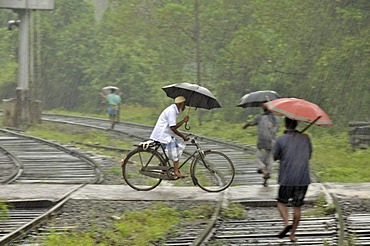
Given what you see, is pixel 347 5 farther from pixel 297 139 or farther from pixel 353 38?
pixel 297 139

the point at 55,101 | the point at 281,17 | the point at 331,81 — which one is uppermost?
the point at 281,17

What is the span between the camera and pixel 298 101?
9.48 metres

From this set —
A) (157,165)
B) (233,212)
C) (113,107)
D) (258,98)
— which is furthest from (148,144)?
(113,107)

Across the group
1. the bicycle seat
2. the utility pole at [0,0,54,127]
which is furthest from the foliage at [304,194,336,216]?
the utility pole at [0,0,54,127]

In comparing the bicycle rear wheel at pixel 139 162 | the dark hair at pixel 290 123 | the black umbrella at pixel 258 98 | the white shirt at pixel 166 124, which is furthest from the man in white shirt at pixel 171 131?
the dark hair at pixel 290 123

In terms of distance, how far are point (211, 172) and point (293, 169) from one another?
14.0ft

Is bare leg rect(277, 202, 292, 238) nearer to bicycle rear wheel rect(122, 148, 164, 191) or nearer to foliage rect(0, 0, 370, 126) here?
bicycle rear wheel rect(122, 148, 164, 191)

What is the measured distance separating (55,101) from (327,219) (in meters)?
38.3

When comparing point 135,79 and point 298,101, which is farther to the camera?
point 135,79

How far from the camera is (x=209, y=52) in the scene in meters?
34.7

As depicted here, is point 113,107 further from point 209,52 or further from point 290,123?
point 290,123

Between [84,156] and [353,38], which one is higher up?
[353,38]

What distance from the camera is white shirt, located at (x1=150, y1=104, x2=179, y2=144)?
12.5 m

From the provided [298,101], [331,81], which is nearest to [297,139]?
[298,101]
